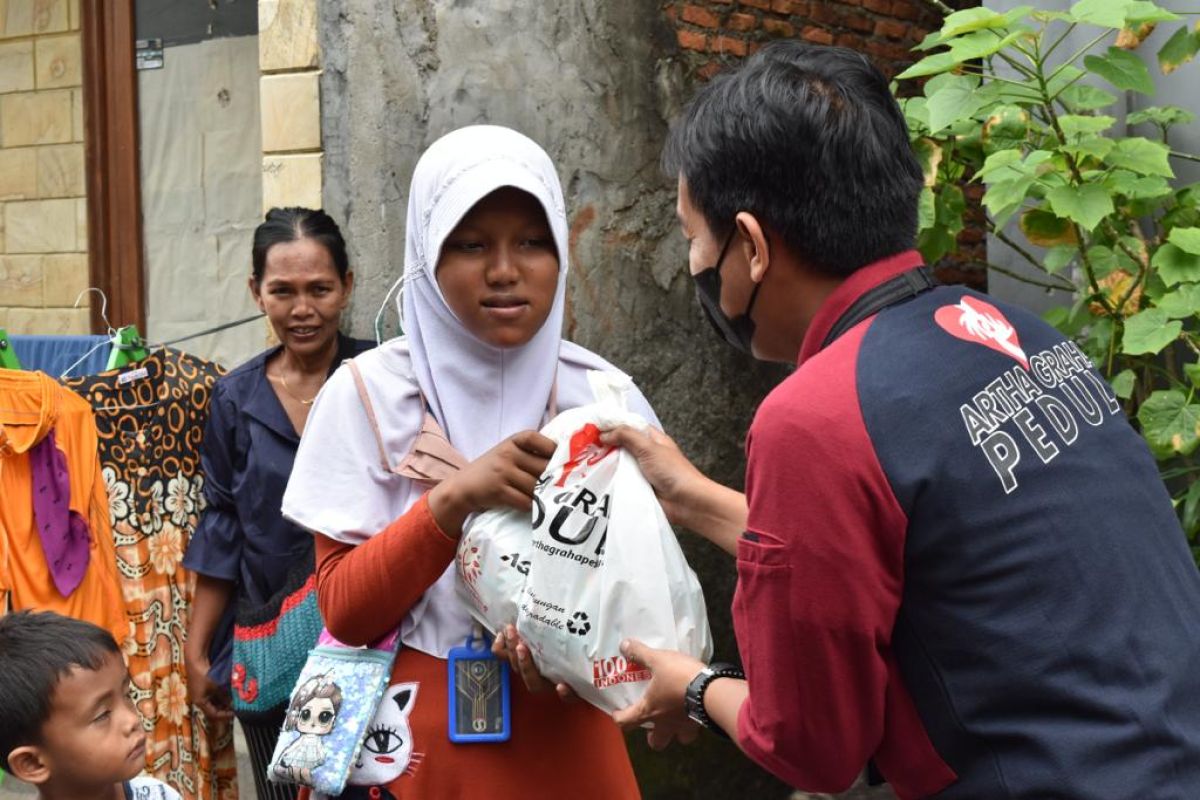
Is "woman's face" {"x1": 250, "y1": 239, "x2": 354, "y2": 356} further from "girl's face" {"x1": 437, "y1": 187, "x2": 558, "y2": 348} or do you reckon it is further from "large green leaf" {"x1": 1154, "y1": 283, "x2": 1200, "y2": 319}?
"large green leaf" {"x1": 1154, "y1": 283, "x2": 1200, "y2": 319}

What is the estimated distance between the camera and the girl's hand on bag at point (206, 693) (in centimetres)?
353

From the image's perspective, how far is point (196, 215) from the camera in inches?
214

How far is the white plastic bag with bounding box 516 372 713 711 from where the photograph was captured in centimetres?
202

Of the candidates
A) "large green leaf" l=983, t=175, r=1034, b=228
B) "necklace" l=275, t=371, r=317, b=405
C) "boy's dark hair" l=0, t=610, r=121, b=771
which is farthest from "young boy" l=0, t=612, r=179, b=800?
"large green leaf" l=983, t=175, r=1034, b=228

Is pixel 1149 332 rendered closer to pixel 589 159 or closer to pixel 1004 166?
pixel 1004 166

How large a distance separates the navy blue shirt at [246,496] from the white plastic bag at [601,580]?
1400 millimetres

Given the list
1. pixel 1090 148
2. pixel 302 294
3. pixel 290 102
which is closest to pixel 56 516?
pixel 302 294

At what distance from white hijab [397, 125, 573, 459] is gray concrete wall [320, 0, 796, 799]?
1.68 metres

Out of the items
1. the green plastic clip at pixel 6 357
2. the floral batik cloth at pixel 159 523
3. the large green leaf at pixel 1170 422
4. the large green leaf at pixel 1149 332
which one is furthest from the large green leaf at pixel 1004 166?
the green plastic clip at pixel 6 357

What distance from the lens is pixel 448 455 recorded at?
2275mm

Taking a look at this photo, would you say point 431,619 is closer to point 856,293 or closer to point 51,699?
point 51,699

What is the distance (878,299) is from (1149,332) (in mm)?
2080

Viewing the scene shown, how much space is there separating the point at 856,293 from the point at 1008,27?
2184 mm

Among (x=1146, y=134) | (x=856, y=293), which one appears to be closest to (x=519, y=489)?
(x=856, y=293)
